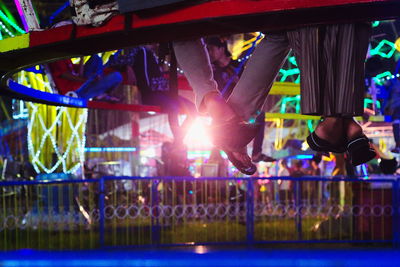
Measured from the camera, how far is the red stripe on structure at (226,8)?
1101 millimetres

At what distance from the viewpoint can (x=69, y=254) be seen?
58 centimetres

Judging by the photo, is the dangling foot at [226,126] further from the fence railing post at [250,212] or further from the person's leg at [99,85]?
the fence railing post at [250,212]

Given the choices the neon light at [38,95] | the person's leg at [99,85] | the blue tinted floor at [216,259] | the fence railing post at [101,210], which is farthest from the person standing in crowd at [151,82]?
the blue tinted floor at [216,259]

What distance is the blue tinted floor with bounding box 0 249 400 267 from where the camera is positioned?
1.77 ft

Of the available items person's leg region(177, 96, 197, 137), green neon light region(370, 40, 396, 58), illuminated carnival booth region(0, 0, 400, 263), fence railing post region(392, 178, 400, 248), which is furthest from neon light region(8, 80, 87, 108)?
fence railing post region(392, 178, 400, 248)

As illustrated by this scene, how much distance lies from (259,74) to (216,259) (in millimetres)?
887

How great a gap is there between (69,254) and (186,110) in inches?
174

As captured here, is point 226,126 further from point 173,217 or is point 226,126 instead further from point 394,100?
point 173,217

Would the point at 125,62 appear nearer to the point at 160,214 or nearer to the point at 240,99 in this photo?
the point at 160,214

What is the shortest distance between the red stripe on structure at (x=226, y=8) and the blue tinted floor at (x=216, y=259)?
70cm

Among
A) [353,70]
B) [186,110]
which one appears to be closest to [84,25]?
[353,70]

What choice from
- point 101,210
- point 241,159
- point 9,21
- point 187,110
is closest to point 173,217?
point 101,210

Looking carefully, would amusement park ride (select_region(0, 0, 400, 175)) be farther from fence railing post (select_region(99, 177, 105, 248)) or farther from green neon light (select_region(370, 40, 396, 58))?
fence railing post (select_region(99, 177, 105, 248))

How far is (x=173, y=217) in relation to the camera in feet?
24.3
